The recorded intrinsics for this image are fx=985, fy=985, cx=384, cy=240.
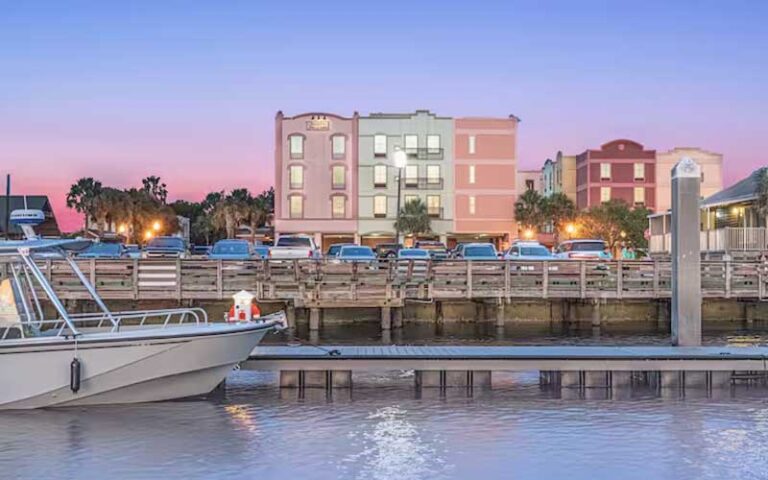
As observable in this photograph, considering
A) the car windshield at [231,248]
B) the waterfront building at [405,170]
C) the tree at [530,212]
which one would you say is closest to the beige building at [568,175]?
the tree at [530,212]

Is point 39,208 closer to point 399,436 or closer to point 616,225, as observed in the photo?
point 616,225

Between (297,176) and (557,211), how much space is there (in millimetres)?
21243

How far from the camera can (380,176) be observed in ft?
252

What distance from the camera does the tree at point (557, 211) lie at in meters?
78.8

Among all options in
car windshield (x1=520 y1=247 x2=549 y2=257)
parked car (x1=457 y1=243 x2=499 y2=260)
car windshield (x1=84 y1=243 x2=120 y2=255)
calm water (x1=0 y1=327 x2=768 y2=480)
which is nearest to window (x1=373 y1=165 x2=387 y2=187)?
parked car (x1=457 y1=243 x2=499 y2=260)

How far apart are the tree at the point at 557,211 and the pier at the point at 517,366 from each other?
59.4m

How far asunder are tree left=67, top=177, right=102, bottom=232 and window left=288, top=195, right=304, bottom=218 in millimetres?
21578

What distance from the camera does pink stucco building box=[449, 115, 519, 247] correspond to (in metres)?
76.8

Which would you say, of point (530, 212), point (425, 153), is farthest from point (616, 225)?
point (425, 153)

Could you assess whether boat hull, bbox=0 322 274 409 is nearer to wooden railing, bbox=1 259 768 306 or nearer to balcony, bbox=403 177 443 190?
wooden railing, bbox=1 259 768 306

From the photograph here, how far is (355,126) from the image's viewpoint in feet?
251

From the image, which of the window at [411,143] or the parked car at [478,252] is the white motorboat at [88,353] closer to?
the parked car at [478,252]

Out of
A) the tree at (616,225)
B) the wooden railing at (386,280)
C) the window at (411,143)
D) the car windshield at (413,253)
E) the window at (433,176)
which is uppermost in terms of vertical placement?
the window at (411,143)

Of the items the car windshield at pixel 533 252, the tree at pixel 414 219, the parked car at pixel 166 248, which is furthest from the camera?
the tree at pixel 414 219
